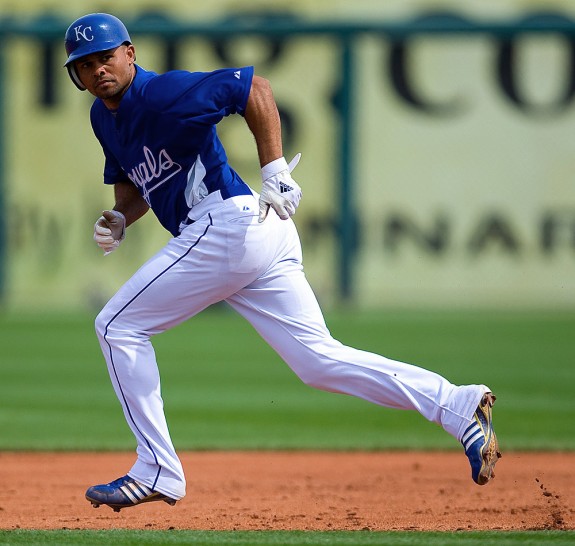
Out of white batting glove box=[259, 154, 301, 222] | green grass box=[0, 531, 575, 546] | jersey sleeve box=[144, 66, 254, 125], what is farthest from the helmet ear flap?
green grass box=[0, 531, 575, 546]

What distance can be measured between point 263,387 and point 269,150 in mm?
4529

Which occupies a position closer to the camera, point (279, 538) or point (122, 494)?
point (279, 538)

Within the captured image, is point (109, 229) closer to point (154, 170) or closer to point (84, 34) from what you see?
point (154, 170)

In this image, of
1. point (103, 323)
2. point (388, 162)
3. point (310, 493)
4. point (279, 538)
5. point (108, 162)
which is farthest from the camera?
point (388, 162)

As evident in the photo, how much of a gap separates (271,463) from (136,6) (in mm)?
10009

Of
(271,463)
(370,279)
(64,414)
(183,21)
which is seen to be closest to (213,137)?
(271,463)

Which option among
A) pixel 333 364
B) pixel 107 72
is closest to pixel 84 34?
pixel 107 72

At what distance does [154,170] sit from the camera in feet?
14.5

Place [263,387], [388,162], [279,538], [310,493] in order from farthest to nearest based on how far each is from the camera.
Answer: [388,162] → [263,387] → [310,493] → [279,538]

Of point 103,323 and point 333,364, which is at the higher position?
point 103,323

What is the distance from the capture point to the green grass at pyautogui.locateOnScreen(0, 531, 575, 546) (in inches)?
157

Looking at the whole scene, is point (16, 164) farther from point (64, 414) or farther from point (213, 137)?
point (213, 137)

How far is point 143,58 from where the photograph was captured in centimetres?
1465

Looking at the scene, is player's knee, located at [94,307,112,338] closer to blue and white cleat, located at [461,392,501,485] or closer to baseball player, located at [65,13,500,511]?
baseball player, located at [65,13,500,511]
